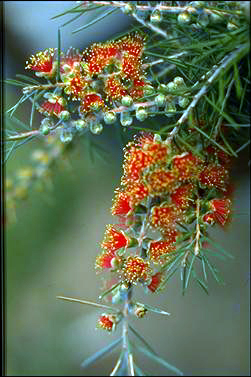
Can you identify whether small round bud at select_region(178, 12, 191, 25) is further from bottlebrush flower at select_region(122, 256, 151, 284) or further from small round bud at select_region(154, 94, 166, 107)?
bottlebrush flower at select_region(122, 256, 151, 284)

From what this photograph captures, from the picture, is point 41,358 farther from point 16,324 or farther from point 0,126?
point 0,126

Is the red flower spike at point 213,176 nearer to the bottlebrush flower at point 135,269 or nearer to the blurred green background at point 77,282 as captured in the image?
the bottlebrush flower at point 135,269

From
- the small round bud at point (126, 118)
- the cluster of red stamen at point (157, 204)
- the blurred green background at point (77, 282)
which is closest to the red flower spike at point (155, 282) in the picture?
the cluster of red stamen at point (157, 204)

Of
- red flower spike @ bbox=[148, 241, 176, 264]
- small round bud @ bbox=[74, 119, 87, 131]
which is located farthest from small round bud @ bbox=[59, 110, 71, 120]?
red flower spike @ bbox=[148, 241, 176, 264]

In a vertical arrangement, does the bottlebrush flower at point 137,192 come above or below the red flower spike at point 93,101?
below

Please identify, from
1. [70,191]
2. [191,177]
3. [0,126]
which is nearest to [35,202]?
[70,191]
